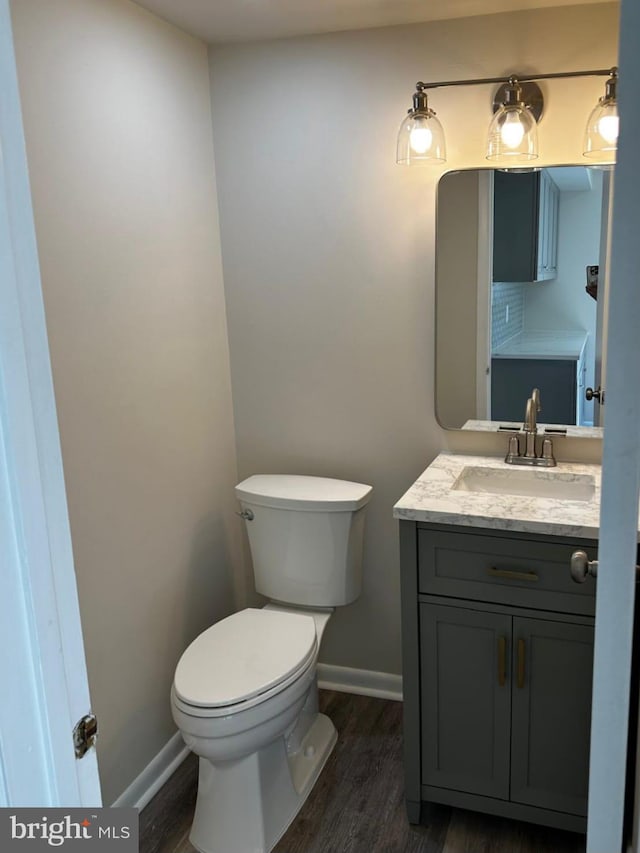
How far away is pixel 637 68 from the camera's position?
3.15ft

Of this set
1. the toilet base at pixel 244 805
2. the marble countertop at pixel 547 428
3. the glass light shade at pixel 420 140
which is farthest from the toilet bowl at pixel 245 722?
the glass light shade at pixel 420 140

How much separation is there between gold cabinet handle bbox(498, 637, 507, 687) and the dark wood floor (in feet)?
1.54

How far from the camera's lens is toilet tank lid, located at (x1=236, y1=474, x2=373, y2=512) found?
2287 mm

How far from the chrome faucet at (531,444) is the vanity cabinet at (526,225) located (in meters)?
0.37

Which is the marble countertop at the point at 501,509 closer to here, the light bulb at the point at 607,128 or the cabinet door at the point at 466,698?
the cabinet door at the point at 466,698

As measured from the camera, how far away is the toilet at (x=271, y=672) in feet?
6.24

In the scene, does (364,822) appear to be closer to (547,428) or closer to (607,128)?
(547,428)

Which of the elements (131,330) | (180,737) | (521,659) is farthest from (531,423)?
(180,737)

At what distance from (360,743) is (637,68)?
2105mm

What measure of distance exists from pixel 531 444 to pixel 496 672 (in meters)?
0.70

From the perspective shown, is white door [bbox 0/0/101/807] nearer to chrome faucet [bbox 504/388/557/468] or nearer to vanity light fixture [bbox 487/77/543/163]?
vanity light fixture [bbox 487/77/543/163]

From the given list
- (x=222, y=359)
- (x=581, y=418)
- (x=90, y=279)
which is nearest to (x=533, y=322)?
(x=581, y=418)

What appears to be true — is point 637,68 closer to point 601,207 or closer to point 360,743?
point 601,207

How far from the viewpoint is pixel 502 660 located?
1.89 meters
